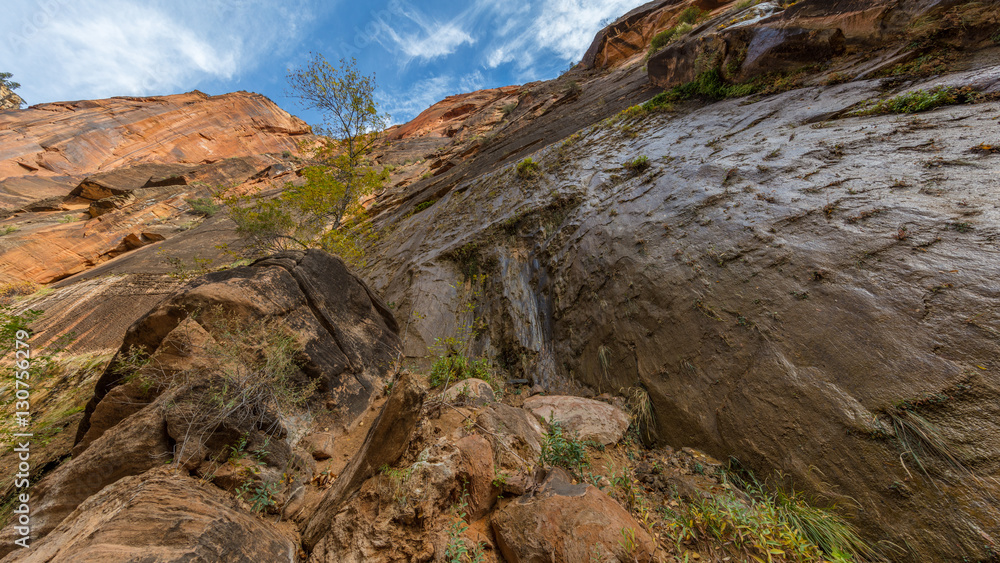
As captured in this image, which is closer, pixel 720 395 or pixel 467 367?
pixel 720 395

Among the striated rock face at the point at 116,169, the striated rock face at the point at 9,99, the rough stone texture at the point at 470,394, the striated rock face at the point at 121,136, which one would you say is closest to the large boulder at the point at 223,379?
the rough stone texture at the point at 470,394

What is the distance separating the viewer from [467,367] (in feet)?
19.8

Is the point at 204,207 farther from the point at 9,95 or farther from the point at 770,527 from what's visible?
the point at 9,95

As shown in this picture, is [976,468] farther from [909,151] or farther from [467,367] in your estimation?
[467,367]

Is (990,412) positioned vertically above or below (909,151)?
below

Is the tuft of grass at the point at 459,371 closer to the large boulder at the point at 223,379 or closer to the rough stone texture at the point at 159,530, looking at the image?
the large boulder at the point at 223,379

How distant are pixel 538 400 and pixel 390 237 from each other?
30.0 feet

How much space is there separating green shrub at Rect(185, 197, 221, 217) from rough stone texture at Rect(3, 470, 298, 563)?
23.1m

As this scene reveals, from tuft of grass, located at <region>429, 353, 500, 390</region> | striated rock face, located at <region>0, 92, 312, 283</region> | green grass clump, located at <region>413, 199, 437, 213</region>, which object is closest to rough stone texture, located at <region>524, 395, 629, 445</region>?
tuft of grass, located at <region>429, 353, 500, 390</region>

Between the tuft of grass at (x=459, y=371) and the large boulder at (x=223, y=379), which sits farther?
the tuft of grass at (x=459, y=371)

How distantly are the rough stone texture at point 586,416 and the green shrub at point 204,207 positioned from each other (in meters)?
24.0

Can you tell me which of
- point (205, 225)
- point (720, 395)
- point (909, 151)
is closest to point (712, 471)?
point (720, 395)

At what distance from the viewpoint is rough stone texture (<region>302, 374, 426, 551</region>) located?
9.61 ft

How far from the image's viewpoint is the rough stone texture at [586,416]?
13.7ft
